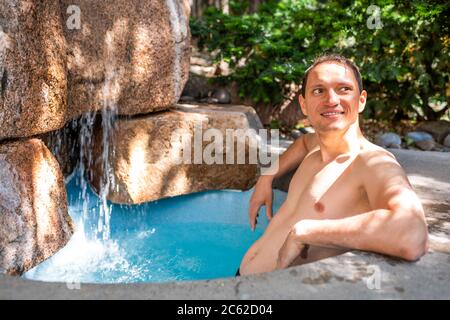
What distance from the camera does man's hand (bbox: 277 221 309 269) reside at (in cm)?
185

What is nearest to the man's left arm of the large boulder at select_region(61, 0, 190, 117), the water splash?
the large boulder at select_region(61, 0, 190, 117)

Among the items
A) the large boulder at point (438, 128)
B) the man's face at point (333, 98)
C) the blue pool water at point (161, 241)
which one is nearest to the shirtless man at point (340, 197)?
the man's face at point (333, 98)

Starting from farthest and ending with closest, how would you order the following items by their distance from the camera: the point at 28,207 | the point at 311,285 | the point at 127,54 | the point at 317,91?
the point at 127,54
the point at 28,207
the point at 317,91
the point at 311,285

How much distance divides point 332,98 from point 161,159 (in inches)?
87.4

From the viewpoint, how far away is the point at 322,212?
6.97 feet

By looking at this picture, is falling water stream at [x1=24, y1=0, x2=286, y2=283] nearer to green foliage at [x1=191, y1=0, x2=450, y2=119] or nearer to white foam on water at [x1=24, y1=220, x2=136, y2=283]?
white foam on water at [x1=24, y1=220, x2=136, y2=283]

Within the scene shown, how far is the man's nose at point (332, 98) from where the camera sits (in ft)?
7.05

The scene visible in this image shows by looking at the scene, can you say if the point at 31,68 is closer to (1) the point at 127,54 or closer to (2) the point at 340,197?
(1) the point at 127,54

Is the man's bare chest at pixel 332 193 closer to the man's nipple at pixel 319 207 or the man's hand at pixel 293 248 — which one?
the man's nipple at pixel 319 207

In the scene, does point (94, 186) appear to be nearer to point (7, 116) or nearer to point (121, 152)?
point (121, 152)

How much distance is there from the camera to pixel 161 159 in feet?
13.3

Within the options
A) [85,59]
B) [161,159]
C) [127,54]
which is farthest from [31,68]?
[161,159]
